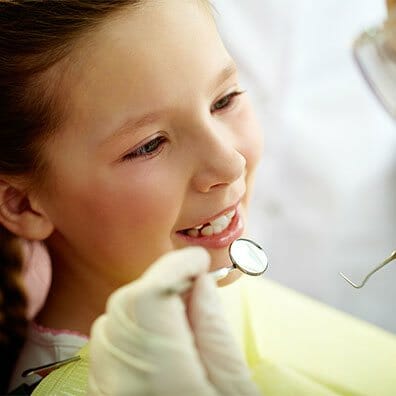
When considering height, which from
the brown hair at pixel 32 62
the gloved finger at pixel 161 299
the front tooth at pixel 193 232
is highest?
the brown hair at pixel 32 62

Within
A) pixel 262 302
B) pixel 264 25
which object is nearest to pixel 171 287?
pixel 262 302

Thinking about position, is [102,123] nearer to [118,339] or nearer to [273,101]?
[118,339]

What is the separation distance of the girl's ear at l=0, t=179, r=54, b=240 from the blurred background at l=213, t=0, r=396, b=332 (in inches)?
23.7

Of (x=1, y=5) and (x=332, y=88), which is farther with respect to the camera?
(x=332, y=88)

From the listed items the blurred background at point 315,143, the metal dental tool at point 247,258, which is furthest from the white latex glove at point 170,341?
the blurred background at point 315,143

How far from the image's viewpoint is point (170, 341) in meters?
0.49

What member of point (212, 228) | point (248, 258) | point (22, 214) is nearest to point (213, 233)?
point (212, 228)

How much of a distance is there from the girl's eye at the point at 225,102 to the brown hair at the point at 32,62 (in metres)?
0.15

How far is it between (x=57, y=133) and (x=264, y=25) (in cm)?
96

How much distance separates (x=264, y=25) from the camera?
5.19ft

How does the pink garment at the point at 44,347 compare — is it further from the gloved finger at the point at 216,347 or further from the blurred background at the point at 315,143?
the blurred background at the point at 315,143

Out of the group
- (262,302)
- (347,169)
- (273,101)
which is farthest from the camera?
(273,101)

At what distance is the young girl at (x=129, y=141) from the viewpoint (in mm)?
703

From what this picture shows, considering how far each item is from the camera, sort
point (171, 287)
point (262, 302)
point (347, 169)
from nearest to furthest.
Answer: point (171, 287) → point (262, 302) → point (347, 169)
